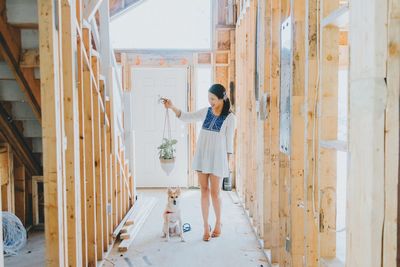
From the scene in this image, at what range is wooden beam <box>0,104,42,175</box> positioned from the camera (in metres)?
3.69

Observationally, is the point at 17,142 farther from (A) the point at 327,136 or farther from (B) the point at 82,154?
(A) the point at 327,136

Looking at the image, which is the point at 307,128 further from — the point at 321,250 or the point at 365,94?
the point at 365,94

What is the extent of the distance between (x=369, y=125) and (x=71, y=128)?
2.00 metres

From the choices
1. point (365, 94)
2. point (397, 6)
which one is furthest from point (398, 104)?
point (397, 6)

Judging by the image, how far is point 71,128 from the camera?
2.67 meters

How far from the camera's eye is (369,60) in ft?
3.82

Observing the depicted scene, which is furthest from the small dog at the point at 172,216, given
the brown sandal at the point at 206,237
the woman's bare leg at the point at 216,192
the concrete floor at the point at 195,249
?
the woman's bare leg at the point at 216,192

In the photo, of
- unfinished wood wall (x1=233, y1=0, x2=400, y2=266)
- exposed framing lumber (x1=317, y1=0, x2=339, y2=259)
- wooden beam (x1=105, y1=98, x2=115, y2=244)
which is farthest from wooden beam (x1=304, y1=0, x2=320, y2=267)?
wooden beam (x1=105, y1=98, x2=115, y2=244)

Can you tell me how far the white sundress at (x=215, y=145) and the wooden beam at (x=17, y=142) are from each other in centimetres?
174

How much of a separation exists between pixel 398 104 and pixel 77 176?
2176 mm

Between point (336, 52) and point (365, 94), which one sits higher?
point (336, 52)

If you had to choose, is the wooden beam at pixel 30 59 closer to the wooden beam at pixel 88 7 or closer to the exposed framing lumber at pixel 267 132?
the wooden beam at pixel 88 7

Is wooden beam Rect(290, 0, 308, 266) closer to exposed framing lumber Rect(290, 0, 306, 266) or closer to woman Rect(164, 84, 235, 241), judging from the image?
exposed framing lumber Rect(290, 0, 306, 266)

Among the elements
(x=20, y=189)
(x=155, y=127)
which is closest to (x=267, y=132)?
(x=20, y=189)
